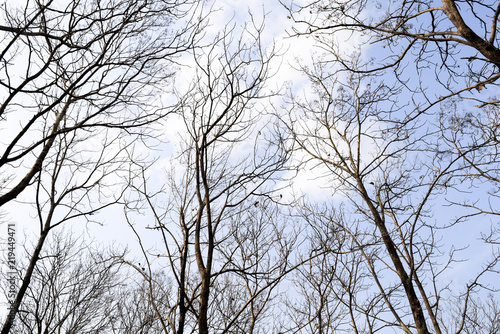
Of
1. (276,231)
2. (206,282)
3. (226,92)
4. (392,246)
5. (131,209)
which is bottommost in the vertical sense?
(206,282)

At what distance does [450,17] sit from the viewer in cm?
357

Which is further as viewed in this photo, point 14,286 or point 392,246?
point 14,286

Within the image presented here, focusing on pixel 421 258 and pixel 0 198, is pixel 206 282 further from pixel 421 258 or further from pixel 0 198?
pixel 421 258

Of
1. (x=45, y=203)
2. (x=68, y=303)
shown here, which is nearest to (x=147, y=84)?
(x=45, y=203)

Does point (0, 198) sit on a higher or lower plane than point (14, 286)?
lower

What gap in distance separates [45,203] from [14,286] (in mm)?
5261

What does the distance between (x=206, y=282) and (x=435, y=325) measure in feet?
17.0

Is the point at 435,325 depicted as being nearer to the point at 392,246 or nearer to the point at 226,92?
the point at 392,246

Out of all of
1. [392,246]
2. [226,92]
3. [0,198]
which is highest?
[226,92]

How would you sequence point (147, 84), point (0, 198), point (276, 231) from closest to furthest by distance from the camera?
point (0, 198)
point (147, 84)
point (276, 231)

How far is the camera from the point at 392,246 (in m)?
6.34

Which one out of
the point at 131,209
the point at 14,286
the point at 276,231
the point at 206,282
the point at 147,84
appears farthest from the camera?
the point at 14,286

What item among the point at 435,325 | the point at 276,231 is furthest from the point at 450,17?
the point at 276,231

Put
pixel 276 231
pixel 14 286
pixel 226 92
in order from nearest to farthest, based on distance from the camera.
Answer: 1. pixel 226 92
2. pixel 276 231
3. pixel 14 286
